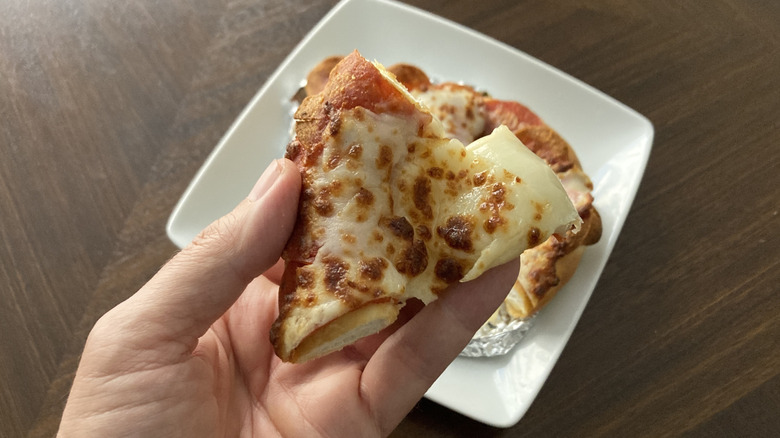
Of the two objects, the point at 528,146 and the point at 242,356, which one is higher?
the point at 528,146

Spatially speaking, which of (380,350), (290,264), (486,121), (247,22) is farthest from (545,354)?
(247,22)

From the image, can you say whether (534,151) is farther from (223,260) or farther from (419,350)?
(223,260)

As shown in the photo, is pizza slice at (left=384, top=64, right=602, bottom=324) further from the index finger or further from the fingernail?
the fingernail

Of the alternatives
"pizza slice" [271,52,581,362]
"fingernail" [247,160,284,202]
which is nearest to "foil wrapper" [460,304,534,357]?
"pizza slice" [271,52,581,362]

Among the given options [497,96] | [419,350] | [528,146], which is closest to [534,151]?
[528,146]

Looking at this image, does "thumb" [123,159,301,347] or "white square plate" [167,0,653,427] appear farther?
"white square plate" [167,0,653,427]

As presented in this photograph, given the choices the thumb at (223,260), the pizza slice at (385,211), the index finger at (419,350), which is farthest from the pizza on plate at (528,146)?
the thumb at (223,260)
